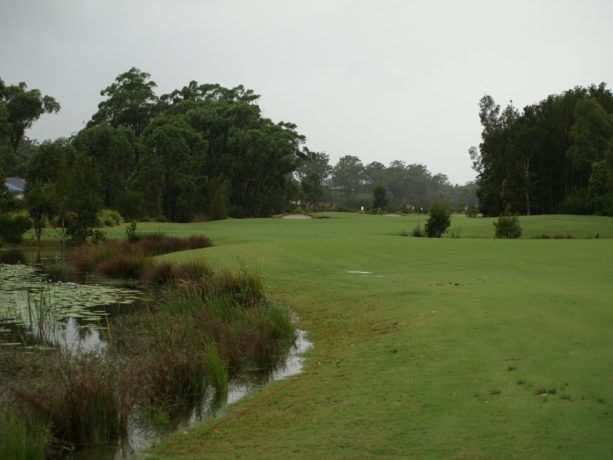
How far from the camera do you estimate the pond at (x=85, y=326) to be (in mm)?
7828

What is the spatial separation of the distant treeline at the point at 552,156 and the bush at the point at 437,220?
2189cm

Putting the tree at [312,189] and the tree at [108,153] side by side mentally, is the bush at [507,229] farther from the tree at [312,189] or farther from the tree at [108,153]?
the tree at [312,189]

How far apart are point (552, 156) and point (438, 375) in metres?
63.0

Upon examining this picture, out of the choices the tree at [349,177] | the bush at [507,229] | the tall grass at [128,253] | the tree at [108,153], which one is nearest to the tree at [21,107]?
the tree at [108,153]

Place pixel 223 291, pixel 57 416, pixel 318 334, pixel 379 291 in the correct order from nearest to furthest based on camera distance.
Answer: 1. pixel 57 416
2. pixel 318 334
3. pixel 223 291
4. pixel 379 291

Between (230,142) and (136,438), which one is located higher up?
(230,142)

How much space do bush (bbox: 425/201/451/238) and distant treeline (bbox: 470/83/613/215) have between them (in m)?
21.9

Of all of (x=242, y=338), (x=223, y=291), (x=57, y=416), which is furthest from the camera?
(x=223, y=291)

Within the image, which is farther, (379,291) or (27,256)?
(27,256)

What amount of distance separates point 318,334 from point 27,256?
2261cm

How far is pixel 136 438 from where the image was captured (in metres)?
7.50

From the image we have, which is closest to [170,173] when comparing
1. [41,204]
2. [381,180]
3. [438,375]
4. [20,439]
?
[41,204]

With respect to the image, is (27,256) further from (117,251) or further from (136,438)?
(136,438)

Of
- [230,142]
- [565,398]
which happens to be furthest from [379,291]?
[230,142]
